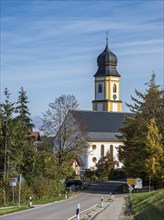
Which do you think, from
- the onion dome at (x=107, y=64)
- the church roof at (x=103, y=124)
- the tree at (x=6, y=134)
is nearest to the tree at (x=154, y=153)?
the tree at (x=6, y=134)

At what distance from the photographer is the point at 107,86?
429ft

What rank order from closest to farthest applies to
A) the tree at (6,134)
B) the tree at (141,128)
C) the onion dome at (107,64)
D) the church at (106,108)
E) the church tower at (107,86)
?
1. the tree at (6,134)
2. the tree at (141,128)
3. the church at (106,108)
4. the church tower at (107,86)
5. the onion dome at (107,64)

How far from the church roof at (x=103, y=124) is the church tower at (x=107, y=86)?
352 inches

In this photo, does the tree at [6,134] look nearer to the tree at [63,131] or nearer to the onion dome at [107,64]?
the tree at [63,131]

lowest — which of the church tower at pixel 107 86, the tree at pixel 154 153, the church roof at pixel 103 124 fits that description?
the tree at pixel 154 153

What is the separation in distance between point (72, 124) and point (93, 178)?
21276mm

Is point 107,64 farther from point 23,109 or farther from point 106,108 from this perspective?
point 23,109

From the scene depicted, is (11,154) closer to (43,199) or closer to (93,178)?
(43,199)

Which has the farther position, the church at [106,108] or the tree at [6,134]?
the church at [106,108]

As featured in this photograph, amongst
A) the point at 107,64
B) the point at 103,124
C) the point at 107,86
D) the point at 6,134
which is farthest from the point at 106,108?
the point at 6,134

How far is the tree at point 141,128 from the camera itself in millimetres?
53844

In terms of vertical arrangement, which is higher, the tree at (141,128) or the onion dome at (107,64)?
the onion dome at (107,64)

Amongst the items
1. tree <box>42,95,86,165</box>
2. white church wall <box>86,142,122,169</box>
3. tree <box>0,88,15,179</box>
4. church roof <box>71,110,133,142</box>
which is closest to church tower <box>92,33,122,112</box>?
church roof <box>71,110,133,142</box>

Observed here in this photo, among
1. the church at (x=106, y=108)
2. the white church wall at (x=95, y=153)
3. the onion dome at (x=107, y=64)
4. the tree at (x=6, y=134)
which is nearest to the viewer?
the tree at (x=6, y=134)
